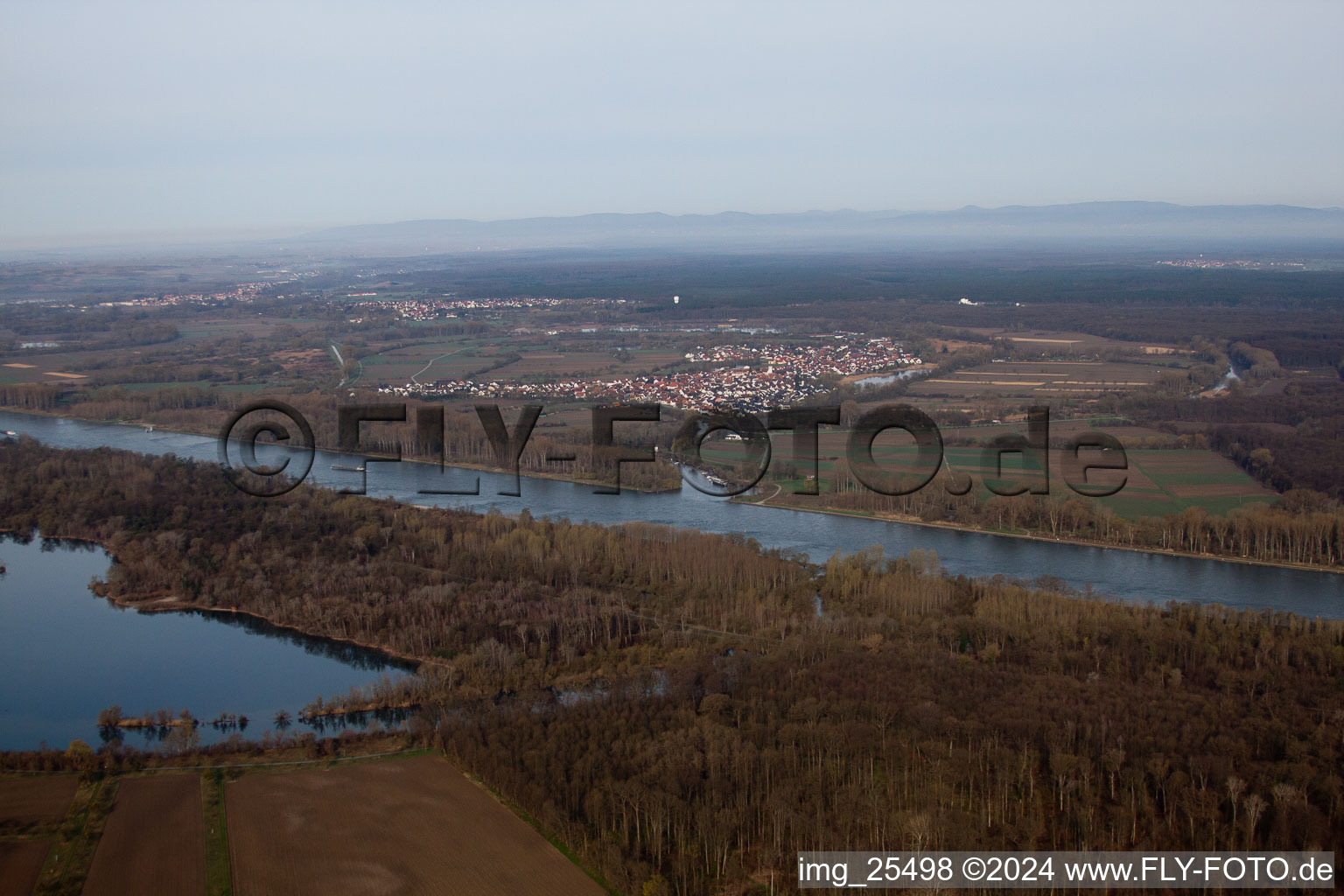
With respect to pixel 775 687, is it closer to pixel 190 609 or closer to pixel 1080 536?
pixel 1080 536

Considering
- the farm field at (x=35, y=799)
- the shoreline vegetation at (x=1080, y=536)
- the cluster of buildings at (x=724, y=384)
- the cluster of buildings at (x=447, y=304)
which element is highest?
the cluster of buildings at (x=447, y=304)

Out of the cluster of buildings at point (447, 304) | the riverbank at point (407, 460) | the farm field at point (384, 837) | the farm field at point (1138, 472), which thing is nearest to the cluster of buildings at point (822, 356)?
the farm field at point (1138, 472)

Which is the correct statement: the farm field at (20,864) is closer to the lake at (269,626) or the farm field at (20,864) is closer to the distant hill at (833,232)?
the lake at (269,626)

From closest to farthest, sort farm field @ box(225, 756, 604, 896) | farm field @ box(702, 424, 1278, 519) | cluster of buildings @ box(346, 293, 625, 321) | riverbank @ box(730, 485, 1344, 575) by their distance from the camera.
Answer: farm field @ box(225, 756, 604, 896)
riverbank @ box(730, 485, 1344, 575)
farm field @ box(702, 424, 1278, 519)
cluster of buildings @ box(346, 293, 625, 321)

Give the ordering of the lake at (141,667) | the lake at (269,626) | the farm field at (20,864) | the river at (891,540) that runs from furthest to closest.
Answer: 1. the river at (891,540)
2. the lake at (269,626)
3. the lake at (141,667)
4. the farm field at (20,864)

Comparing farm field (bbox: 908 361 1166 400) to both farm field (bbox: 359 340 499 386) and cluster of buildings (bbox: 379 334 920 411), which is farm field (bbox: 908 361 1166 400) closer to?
cluster of buildings (bbox: 379 334 920 411)

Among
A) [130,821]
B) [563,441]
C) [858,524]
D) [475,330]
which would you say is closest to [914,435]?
[858,524]

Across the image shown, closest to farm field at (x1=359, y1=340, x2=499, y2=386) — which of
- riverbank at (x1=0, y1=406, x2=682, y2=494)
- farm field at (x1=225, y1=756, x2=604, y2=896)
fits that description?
riverbank at (x1=0, y1=406, x2=682, y2=494)
